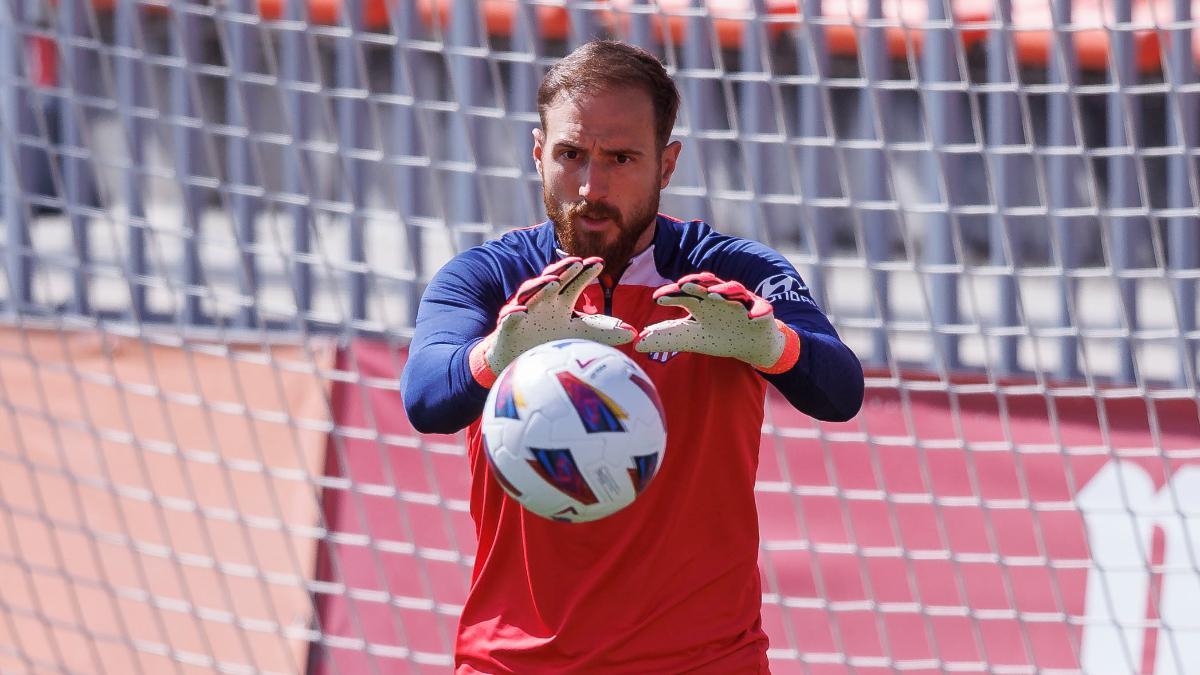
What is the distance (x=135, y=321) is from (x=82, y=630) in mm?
989

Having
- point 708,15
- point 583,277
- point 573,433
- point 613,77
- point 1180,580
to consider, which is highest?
point 708,15

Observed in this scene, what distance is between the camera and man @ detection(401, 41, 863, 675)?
7.47 feet

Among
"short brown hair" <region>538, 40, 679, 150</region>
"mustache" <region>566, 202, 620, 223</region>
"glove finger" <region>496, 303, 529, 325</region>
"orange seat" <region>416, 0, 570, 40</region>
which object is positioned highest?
"orange seat" <region>416, 0, 570, 40</region>

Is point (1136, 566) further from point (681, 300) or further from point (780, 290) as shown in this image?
point (681, 300)

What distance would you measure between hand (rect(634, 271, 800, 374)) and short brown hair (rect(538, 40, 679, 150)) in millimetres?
351

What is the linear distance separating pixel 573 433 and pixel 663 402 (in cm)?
29

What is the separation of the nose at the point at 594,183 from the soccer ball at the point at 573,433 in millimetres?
280

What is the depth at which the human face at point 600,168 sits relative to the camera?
2.28 meters

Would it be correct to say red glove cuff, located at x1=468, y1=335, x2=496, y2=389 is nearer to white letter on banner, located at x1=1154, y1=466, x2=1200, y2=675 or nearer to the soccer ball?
the soccer ball

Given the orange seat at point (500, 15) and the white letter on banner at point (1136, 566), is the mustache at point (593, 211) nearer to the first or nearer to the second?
the white letter on banner at point (1136, 566)

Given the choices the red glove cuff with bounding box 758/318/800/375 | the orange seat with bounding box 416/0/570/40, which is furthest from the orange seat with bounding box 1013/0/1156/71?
the red glove cuff with bounding box 758/318/800/375


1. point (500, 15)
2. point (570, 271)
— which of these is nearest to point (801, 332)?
point (570, 271)

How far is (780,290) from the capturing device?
2.38m

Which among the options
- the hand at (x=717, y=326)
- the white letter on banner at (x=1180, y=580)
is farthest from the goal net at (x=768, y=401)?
the hand at (x=717, y=326)
